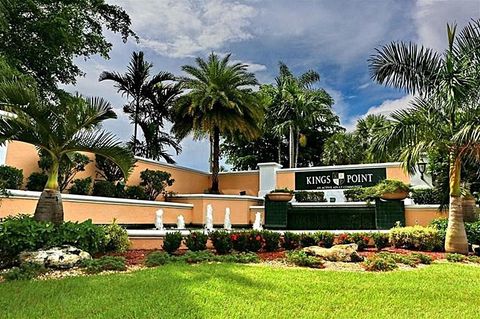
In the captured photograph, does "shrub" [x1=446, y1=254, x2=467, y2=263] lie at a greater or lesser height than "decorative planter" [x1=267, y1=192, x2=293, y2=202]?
lesser

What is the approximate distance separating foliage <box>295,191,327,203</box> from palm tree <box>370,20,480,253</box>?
7.93 metres

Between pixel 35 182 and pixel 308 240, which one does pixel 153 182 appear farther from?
pixel 308 240

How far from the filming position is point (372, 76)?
37.5 feet

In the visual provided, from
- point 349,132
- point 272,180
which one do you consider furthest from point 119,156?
point 349,132

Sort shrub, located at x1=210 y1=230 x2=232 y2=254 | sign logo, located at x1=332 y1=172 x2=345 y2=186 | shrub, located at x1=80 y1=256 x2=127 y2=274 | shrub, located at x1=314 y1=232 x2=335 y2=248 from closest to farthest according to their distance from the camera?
shrub, located at x1=80 y1=256 x2=127 y2=274 < shrub, located at x1=210 y1=230 x2=232 y2=254 < shrub, located at x1=314 y1=232 x2=335 y2=248 < sign logo, located at x1=332 y1=172 x2=345 y2=186

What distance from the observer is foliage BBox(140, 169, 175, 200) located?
17.1m

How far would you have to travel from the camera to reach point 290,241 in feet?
33.4

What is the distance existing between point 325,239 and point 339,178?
31.8ft

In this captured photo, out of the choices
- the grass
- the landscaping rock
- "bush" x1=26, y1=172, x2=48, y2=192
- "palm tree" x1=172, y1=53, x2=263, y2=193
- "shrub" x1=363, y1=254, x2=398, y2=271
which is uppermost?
"palm tree" x1=172, y1=53, x2=263, y2=193

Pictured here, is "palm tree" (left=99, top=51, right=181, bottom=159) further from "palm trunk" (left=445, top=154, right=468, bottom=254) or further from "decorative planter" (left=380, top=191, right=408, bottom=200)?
"palm trunk" (left=445, top=154, right=468, bottom=254)

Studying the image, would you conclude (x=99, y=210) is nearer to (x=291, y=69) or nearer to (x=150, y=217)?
(x=150, y=217)

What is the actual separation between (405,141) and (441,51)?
2.83 m

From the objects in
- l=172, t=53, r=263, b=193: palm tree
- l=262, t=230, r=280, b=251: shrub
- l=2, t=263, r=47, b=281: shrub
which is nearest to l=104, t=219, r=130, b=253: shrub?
l=2, t=263, r=47, b=281: shrub

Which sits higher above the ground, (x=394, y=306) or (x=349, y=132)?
(x=349, y=132)
